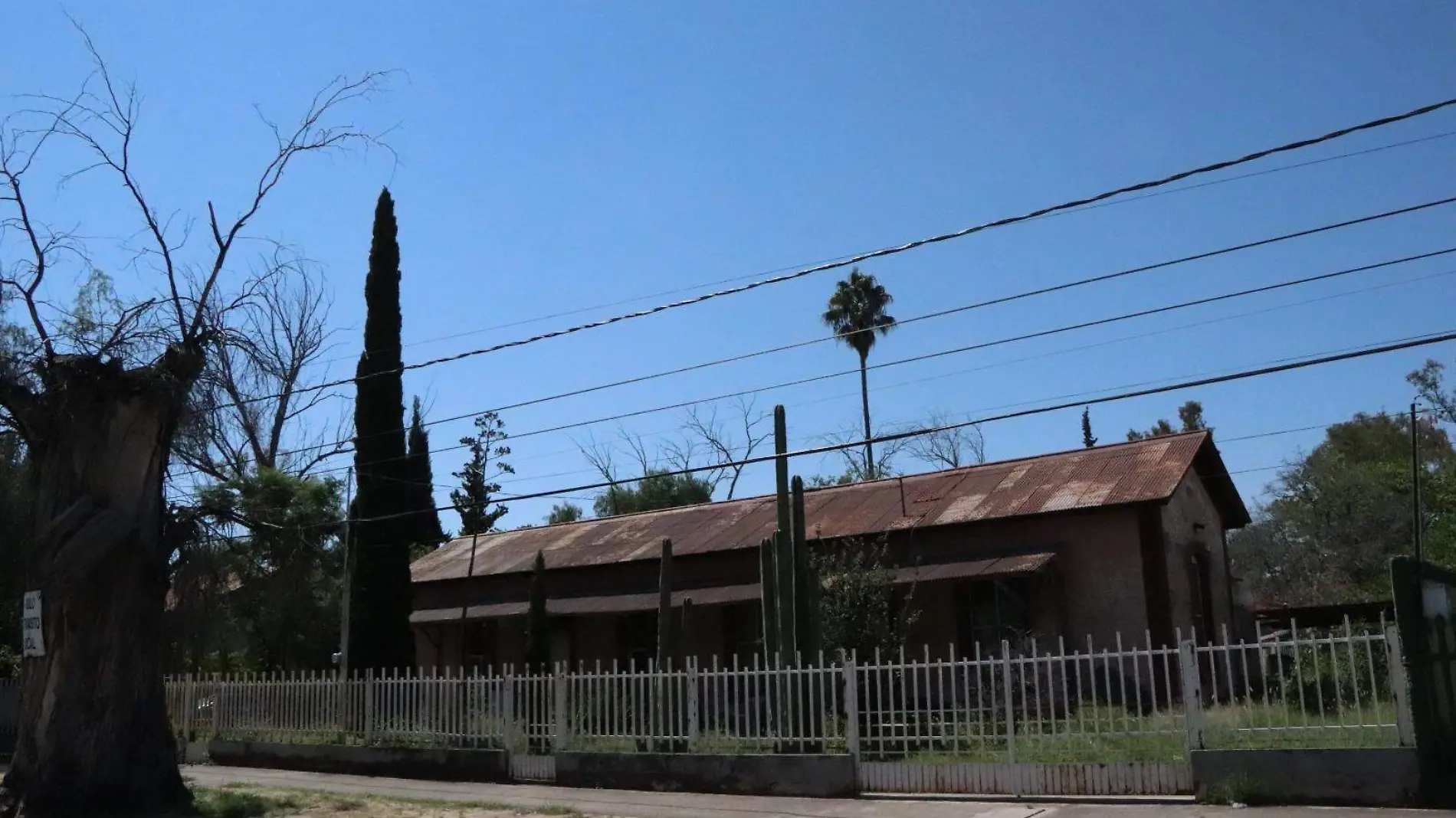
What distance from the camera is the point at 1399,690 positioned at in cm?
1030

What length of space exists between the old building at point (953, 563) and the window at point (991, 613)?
29 mm

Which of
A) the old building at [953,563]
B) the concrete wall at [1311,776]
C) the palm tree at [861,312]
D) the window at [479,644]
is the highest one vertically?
the palm tree at [861,312]

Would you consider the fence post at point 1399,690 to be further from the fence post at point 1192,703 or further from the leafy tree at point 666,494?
the leafy tree at point 666,494

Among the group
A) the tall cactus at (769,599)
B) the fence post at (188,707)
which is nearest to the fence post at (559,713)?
the tall cactus at (769,599)

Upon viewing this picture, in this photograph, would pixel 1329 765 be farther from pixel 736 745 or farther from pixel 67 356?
pixel 67 356

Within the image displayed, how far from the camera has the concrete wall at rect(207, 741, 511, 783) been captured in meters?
16.4

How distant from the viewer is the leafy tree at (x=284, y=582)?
2347 centimetres

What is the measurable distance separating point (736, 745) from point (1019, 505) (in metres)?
8.78

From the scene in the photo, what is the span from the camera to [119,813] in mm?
12453

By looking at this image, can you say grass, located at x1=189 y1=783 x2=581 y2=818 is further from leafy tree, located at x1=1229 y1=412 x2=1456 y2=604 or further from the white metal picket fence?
leafy tree, located at x1=1229 y1=412 x2=1456 y2=604

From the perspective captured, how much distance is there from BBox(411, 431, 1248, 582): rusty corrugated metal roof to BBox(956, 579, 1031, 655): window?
121 cm

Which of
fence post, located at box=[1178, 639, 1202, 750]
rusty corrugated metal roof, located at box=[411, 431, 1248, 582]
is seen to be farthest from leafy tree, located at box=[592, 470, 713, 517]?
fence post, located at box=[1178, 639, 1202, 750]

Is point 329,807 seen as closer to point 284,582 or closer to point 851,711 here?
point 851,711

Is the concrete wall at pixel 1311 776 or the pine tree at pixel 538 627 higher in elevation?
the pine tree at pixel 538 627
